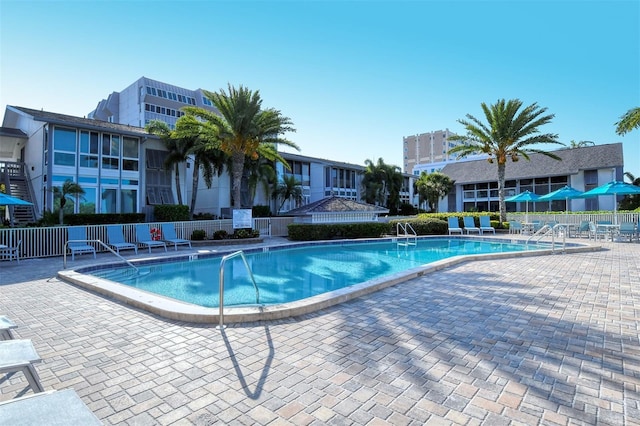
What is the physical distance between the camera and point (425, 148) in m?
90.1

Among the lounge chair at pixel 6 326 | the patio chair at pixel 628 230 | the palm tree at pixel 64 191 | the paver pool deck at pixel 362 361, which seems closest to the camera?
the paver pool deck at pixel 362 361

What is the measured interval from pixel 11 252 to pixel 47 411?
499 inches

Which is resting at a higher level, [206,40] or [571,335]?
[206,40]

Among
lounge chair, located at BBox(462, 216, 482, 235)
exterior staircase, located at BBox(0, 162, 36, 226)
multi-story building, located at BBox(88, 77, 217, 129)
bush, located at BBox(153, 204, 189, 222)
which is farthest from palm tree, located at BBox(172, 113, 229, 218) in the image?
multi-story building, located at BBox(88, 77, 217, 129)

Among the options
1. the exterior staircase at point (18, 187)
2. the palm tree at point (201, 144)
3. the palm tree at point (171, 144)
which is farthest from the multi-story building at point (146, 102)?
the palm tree at point (201, 144)

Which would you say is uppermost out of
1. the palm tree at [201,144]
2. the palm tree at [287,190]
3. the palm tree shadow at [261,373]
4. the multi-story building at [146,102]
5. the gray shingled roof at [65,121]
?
the multi-story building at [146,102]

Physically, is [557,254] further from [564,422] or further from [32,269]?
[32,269]

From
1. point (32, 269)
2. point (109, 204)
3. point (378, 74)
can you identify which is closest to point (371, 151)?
point (378, 74)

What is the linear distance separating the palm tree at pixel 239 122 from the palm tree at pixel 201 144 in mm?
431

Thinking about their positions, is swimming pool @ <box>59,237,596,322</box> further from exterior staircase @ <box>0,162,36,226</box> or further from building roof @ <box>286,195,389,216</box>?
exterior staircase @ <box>0,162,36,226</box>

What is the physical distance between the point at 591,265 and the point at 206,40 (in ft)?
45.6

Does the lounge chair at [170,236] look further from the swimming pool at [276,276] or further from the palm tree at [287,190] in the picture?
the palm tree at [287,190]

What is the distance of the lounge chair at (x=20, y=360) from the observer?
2207 mm

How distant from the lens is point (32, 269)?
9547mm
